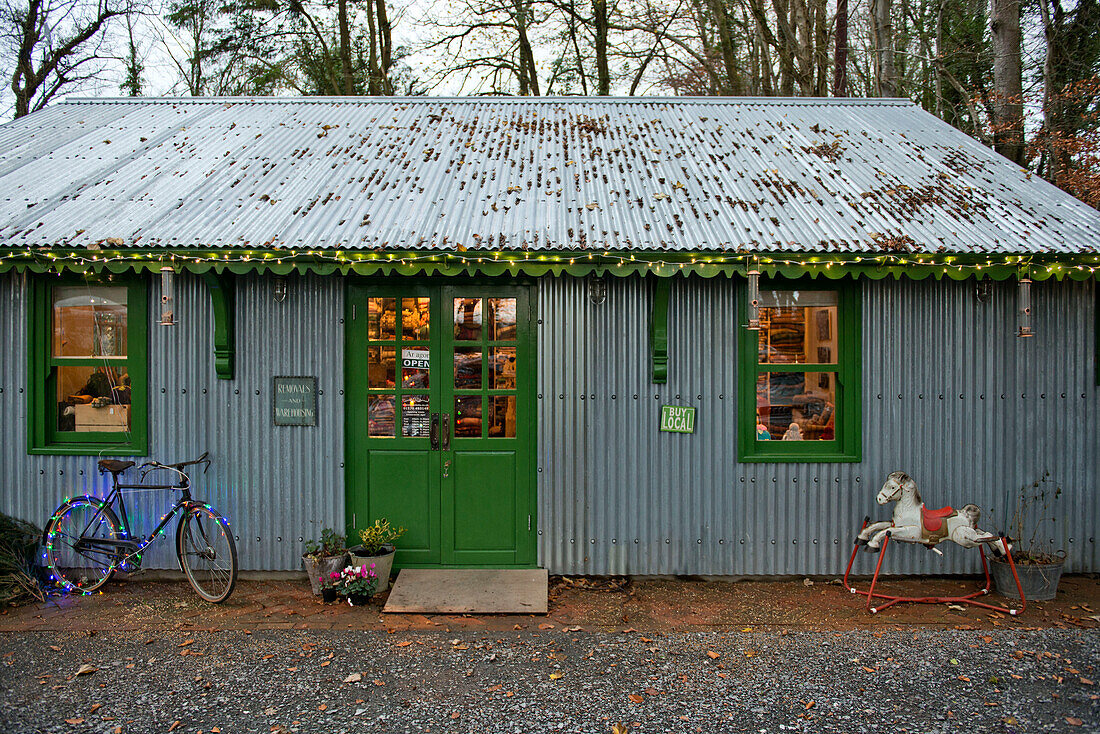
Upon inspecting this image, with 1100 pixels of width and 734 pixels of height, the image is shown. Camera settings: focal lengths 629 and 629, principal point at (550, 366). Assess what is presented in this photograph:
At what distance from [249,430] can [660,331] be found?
12.4 feet

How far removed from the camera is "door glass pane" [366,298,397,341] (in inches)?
225

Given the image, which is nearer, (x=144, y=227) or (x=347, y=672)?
(x=347, y=672)

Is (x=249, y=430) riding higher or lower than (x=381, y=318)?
lower

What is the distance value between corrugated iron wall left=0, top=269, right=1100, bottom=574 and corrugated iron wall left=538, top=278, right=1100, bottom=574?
13 millimetres

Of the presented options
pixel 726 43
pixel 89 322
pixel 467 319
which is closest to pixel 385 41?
pixel 726 43

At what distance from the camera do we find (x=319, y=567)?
17.3ft

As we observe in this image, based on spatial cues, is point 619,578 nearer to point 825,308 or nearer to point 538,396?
point 538,396

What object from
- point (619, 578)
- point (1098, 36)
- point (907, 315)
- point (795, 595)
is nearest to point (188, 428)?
point (619, 578)

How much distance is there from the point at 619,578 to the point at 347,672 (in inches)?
97.9

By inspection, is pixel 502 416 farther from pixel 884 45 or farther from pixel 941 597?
pixel 884 45

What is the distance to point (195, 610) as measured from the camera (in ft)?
16.6

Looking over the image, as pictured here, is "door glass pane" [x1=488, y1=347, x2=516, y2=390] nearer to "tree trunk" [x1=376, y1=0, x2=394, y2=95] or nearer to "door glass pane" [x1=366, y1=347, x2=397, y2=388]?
"door glass pane" [x1=366, y1=347, x2=397, y2=388]

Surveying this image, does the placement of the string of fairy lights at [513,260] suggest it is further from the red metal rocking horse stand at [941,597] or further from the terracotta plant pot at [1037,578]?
the terracotta plant pot at [1037,578]

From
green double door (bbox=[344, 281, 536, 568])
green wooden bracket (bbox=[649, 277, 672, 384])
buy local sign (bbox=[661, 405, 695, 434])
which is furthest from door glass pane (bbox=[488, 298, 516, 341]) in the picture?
buy local sign (bbox=[661, 405, 695, 434])
